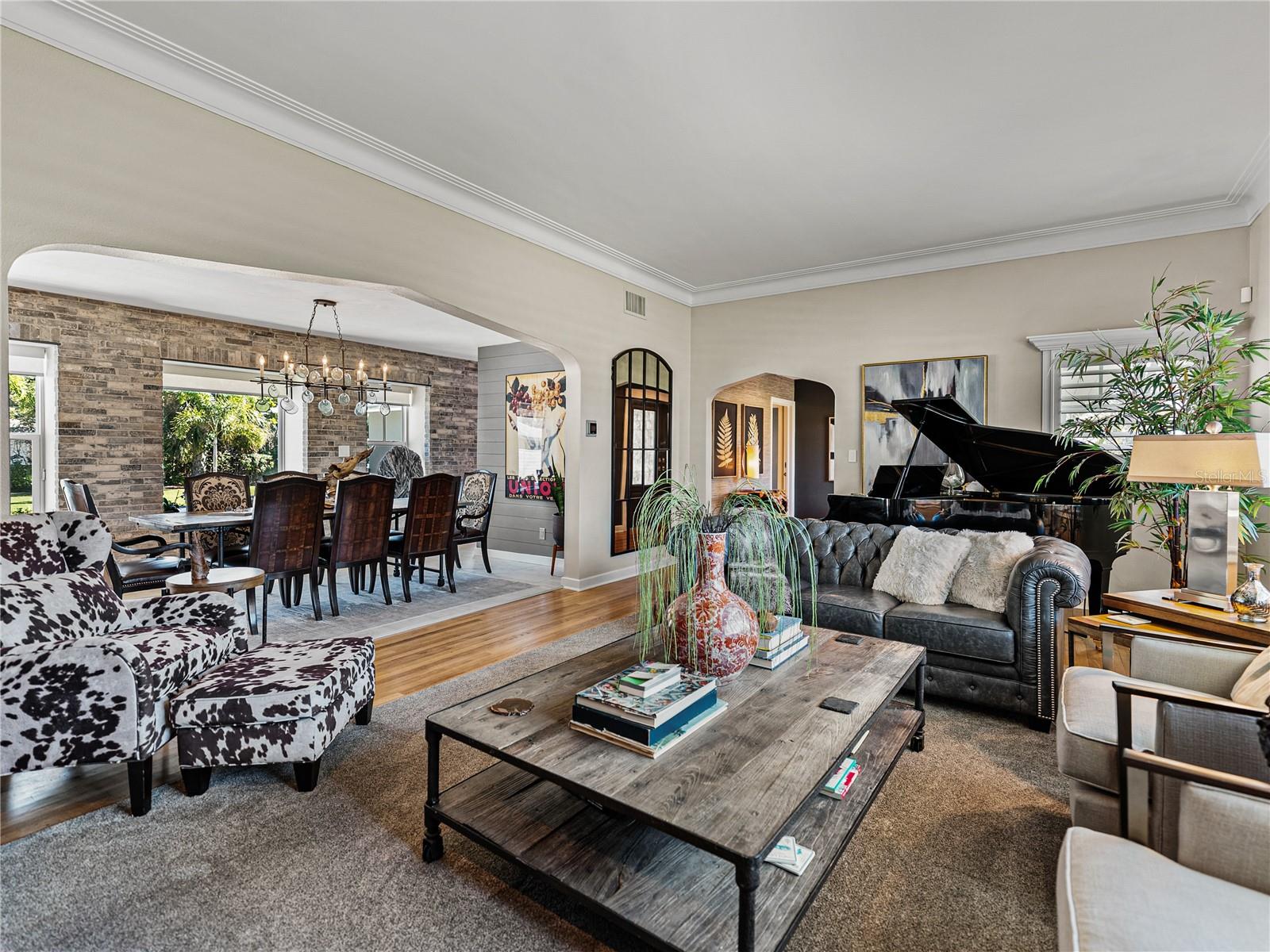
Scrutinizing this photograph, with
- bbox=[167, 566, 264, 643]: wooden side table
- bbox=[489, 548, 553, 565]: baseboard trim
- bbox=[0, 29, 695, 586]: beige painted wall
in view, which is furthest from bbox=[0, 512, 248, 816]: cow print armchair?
bbox=[489, 548, 553, 565]: baseboard trim

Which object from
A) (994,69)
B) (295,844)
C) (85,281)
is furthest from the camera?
(85,281)

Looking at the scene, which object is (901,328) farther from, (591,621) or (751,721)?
(751,721)

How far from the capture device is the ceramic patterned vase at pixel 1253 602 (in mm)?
2439

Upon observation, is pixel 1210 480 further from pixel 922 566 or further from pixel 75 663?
pixel 75 663

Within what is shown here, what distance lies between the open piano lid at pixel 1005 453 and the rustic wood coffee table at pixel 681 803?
2.74 metres

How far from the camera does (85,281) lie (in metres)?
5.66

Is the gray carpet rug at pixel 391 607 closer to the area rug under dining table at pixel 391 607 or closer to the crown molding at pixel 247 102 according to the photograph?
the area rug under dining table at pixel 391 607

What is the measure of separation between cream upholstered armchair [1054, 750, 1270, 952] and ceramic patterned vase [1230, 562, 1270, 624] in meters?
1.54

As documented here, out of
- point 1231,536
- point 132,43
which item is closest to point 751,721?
point 1231,536

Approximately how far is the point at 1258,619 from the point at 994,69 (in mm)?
2676

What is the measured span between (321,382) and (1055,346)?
21.9ft

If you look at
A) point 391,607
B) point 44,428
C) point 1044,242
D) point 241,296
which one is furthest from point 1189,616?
point 44,428

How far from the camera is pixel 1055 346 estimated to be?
16.7ft

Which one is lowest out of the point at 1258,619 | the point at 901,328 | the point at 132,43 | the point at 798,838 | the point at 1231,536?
the point at 798,838
